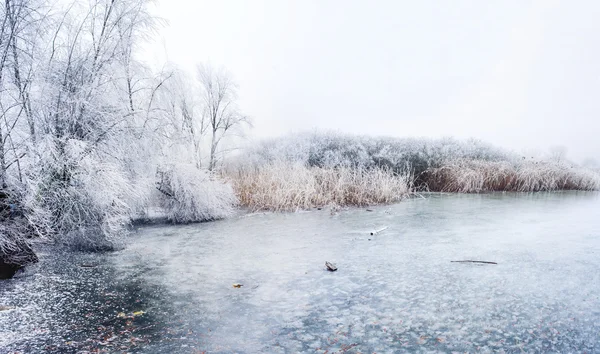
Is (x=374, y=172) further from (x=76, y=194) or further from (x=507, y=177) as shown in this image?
(x=76, y=194)

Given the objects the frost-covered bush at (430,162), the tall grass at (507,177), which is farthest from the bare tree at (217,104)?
the tall grass at (507,177)

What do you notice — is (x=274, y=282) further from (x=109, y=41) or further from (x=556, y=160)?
(x=556, y=160)

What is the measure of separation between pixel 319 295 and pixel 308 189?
6145mm

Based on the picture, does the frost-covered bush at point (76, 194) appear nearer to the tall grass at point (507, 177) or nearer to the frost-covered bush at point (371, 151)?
the frost-covered bush at point (371, 151)

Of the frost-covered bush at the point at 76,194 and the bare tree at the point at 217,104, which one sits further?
the bare tree at the point at 217,104

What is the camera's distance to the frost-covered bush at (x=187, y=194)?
7551 mm

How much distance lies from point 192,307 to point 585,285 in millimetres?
3655

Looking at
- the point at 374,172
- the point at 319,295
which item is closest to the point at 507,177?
the point at 374,172

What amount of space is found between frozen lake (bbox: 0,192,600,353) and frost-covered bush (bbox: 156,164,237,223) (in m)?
1.38

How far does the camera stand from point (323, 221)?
756cm

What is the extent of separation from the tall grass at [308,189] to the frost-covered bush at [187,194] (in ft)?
5.52

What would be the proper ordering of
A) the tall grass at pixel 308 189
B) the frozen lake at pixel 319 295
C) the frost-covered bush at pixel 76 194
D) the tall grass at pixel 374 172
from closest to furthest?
the frozen lake at pixel 319 295
the frost-covered bush at pixel 76 194
the tall grass at pixel 308 189
the tall grass at pixel 374 172

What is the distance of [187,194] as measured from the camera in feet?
24.6

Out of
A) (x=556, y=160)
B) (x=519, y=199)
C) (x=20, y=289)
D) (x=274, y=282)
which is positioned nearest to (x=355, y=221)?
(x=274, y=282)
